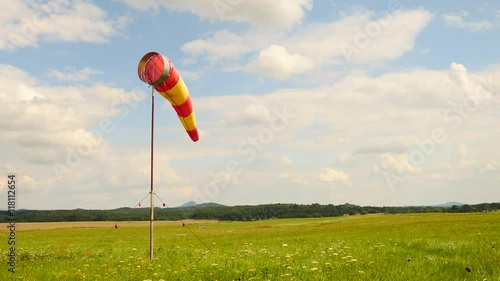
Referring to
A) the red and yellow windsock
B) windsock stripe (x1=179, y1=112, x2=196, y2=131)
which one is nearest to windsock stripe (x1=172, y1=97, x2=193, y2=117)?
the red and yellow windsock

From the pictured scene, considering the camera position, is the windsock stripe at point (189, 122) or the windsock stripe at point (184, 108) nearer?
the windsock stripe at point (184, 108)

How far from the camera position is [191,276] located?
334 inches

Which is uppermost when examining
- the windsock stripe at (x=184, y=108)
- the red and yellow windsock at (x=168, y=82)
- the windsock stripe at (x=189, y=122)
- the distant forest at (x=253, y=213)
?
the red and yellow windsock at (x=168, y=82)

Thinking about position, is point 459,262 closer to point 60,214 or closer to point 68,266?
point 68,266

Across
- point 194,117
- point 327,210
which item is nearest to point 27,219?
point 327,210

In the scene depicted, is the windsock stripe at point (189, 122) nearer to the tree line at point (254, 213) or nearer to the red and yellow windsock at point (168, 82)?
the red and yellow windsock at point (168, 82)

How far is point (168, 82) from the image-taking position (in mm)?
12727

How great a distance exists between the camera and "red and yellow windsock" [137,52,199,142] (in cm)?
1225

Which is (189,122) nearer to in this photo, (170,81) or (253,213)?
(170,81)

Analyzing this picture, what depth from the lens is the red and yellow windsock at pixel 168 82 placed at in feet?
40.2

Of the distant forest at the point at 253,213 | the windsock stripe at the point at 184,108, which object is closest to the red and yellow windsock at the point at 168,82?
the windsock stripe at the point at 184,108

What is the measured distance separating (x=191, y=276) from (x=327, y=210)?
171 m

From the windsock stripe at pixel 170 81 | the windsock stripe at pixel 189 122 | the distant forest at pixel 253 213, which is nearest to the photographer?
the windsock stripe at pixel 170 81

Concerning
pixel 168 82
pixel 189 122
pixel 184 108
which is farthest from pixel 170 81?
pixel 189 122
